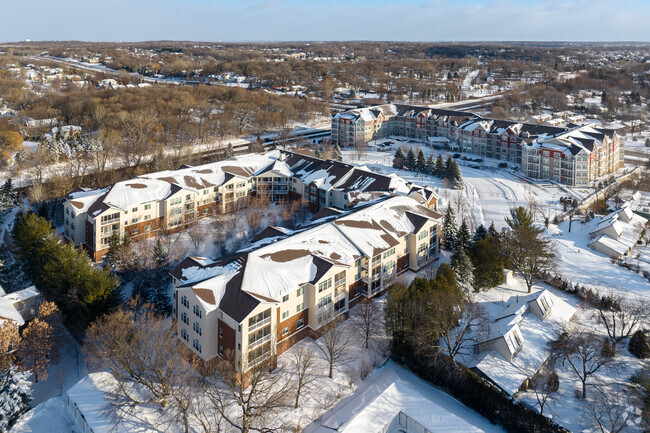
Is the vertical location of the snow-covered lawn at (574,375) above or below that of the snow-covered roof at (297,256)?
below

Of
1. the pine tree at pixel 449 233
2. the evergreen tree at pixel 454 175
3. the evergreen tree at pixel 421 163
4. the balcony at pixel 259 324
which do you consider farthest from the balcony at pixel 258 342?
the evergreen tree at pixel 421 163

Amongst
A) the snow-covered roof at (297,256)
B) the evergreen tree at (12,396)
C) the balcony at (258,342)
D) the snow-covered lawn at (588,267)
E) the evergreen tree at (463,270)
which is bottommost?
the evergreen tree at (12,396)

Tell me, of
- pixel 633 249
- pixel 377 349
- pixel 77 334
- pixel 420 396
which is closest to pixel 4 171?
pixel 77 334

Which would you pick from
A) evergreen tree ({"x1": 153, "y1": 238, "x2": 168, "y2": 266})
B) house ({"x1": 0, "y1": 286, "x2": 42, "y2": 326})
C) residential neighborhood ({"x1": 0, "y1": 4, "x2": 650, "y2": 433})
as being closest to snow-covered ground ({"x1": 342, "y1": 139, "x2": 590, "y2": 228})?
residential neighborhood ({"x1": 0, "y1": 4, "x2": 650, "y2": 433})

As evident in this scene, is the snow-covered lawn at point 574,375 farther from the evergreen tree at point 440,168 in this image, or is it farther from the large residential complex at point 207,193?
the evergreen tree at point 440,168

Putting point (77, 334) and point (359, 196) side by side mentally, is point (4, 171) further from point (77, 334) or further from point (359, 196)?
point (359, 196)

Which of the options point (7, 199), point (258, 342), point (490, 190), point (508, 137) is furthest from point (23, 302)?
point (508, 137)

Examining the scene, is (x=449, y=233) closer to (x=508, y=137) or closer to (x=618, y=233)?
(x=618, y=233)
